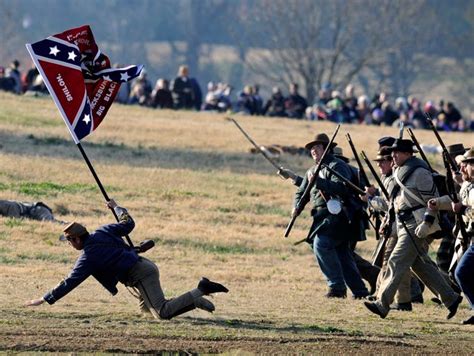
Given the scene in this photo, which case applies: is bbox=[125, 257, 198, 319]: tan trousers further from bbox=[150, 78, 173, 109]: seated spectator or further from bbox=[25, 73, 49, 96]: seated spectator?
bbox=[150, 78, 173, 109]: seated spectator

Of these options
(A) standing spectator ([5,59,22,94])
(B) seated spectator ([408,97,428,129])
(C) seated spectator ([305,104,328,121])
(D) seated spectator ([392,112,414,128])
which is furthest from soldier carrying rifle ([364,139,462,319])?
(B) seated spectator ([408,97,428,129])

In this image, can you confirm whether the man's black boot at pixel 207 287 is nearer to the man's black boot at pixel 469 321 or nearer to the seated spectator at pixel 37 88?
the man's black boot at pixel 469 321

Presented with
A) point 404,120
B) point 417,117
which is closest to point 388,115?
point 404,120

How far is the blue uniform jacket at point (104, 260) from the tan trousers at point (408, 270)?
2810 millimetres

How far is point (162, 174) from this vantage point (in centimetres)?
3334

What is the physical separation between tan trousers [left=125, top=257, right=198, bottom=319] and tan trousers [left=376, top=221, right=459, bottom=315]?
2216 mm

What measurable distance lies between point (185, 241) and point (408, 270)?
7817mm

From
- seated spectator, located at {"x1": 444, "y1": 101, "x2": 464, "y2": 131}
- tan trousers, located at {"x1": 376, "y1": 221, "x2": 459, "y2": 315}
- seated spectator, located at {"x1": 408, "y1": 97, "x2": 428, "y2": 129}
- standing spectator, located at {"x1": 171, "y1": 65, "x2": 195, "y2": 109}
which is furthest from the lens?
seated spectator, located at {"x1": 408, "y1": 97, "x2": 428, "y2": 129}

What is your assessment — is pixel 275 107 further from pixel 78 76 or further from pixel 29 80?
pixel 78 76

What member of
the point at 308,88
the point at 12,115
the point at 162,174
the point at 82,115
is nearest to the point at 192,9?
the point at 308,88

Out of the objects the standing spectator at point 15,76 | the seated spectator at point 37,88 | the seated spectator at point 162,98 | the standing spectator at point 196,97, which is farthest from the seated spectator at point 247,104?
the standing spectator at point 15,76

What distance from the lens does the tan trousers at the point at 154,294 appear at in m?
17.0

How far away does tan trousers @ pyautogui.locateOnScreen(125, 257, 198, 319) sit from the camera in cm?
1700

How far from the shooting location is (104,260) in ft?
54.6
